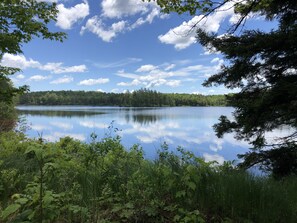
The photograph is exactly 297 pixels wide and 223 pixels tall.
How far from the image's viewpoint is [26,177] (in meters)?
3.73

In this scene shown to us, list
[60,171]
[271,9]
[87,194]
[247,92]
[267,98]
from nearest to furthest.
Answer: [87,194], [60,171], [267,98], [271,9], [247,92]

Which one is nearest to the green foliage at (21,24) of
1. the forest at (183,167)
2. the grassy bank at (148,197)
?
the forest at (183,167)

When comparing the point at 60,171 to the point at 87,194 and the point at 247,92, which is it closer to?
the point at 87,194

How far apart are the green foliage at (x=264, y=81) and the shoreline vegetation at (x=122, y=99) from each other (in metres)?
118

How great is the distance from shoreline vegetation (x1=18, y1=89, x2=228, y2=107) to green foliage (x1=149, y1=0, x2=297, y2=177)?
118 metres

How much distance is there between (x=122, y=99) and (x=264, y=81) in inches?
4810

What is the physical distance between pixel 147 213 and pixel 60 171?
158 cm

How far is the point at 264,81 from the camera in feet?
19.8

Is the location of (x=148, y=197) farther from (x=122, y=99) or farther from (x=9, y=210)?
(x=122, y=99)

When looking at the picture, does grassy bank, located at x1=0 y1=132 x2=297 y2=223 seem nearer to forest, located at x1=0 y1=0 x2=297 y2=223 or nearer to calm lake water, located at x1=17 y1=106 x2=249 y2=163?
forest, located at x1=0 y1=0 x2=297 y2=223

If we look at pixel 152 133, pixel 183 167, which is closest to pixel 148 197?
pixel 183 167

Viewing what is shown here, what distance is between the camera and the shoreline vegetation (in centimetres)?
12550

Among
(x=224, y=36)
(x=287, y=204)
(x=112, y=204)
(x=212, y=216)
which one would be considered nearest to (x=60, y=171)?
(x=112, y=204)

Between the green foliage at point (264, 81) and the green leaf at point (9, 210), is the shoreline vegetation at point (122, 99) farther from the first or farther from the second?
the green leaf at point (9, 210)
